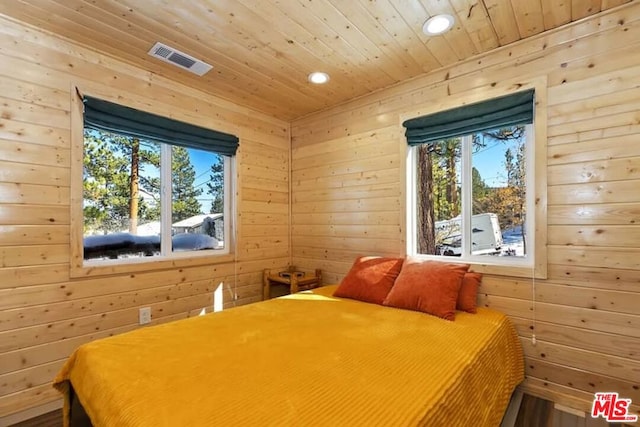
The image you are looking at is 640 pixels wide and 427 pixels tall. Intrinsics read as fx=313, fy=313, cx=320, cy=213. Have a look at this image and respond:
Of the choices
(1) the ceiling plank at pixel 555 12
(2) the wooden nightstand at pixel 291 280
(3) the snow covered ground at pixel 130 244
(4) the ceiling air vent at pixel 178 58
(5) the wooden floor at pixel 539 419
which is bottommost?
(5) the wooden floor at pixel 539 419

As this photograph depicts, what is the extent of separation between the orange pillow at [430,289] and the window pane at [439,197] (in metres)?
0.41

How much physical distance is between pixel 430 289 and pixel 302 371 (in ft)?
3.82

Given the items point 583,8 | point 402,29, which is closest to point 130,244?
point 402,29

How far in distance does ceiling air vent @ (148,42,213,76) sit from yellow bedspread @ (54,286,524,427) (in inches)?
72.1

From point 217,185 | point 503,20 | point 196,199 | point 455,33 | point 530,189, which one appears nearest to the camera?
point 503,20

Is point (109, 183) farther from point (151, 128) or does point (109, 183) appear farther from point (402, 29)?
point (402, 29)

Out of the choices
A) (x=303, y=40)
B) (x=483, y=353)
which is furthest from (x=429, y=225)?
(x=303, y=40)

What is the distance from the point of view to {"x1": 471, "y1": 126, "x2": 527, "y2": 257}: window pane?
2256 mm

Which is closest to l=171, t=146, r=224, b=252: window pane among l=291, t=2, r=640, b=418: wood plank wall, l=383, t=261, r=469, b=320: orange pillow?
l=383, t=261, r=469, b=320: orange pillow

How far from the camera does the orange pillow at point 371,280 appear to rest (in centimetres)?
237

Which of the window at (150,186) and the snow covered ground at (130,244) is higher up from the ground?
the window at (150,186)

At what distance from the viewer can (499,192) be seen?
7.70 ft

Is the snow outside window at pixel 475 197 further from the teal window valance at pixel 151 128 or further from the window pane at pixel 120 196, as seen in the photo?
the window pane at pixel 120 196

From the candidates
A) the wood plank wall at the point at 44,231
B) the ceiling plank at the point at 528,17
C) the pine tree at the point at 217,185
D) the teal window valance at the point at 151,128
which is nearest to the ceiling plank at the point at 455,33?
the ceiling plank at the point at 528,17
